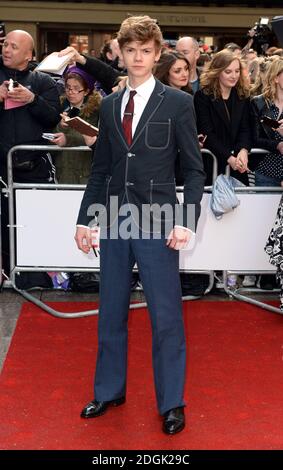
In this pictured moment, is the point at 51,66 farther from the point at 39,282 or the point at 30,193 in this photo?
the point at 39,282

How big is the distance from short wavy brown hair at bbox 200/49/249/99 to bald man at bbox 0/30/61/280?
129 centimetres

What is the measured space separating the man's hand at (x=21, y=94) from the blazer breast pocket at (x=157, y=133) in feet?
8.22

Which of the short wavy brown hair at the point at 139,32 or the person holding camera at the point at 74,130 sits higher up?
the short wavy brown hair at the point at 139,32

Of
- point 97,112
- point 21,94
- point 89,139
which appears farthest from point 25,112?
point 89,139

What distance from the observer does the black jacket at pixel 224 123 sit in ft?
20.0

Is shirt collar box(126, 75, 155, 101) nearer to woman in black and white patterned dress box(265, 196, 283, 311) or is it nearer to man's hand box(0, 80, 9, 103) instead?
woman in black and white patterned dress box(265, 196, 283, 311)

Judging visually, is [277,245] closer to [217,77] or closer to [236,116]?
[236,116]

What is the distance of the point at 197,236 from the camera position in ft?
19.8

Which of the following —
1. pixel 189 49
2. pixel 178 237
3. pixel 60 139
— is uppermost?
pixel 189 49

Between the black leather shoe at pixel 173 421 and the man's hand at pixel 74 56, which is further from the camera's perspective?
the man's hand at pixel 74 56

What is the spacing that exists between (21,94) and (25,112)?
28cm

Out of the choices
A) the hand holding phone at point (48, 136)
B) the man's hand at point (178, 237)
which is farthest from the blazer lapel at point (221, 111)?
the man's hand at point (178, 237)

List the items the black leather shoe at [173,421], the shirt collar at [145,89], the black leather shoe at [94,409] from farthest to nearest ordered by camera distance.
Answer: the black leather shoe at [94,409] < the black leather shoe at [173,421] < the shirt collar at [145,89]

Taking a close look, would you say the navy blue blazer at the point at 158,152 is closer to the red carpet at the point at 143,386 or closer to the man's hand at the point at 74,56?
the red carpet at the point at 143,386
